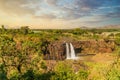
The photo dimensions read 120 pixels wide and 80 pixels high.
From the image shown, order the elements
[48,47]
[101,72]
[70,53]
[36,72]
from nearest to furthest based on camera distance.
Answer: [101,72] → [36,72] → [48,47] → [70,53]

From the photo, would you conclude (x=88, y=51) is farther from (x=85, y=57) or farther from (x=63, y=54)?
(x=63, y=54)

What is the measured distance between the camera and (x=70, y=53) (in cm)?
12025

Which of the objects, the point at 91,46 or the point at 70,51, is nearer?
the point at 70,51

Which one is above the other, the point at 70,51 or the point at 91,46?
the point at 91,46

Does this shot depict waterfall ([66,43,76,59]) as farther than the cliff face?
No

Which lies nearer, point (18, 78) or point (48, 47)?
point (18, 78)

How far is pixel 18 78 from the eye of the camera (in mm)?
44875

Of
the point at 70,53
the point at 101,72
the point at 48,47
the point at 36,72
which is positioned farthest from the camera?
the point at 70,53

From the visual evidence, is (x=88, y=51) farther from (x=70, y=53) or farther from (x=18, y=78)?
(x=18, y=78)

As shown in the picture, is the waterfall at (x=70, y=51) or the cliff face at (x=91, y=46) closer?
the waterfall at (x=70, y=51)

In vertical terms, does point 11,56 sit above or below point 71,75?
above

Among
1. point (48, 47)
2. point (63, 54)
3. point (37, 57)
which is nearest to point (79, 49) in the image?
point (63, 54)

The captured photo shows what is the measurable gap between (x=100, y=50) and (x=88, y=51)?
195 inches

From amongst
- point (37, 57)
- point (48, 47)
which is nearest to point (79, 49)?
point (48, 47)
